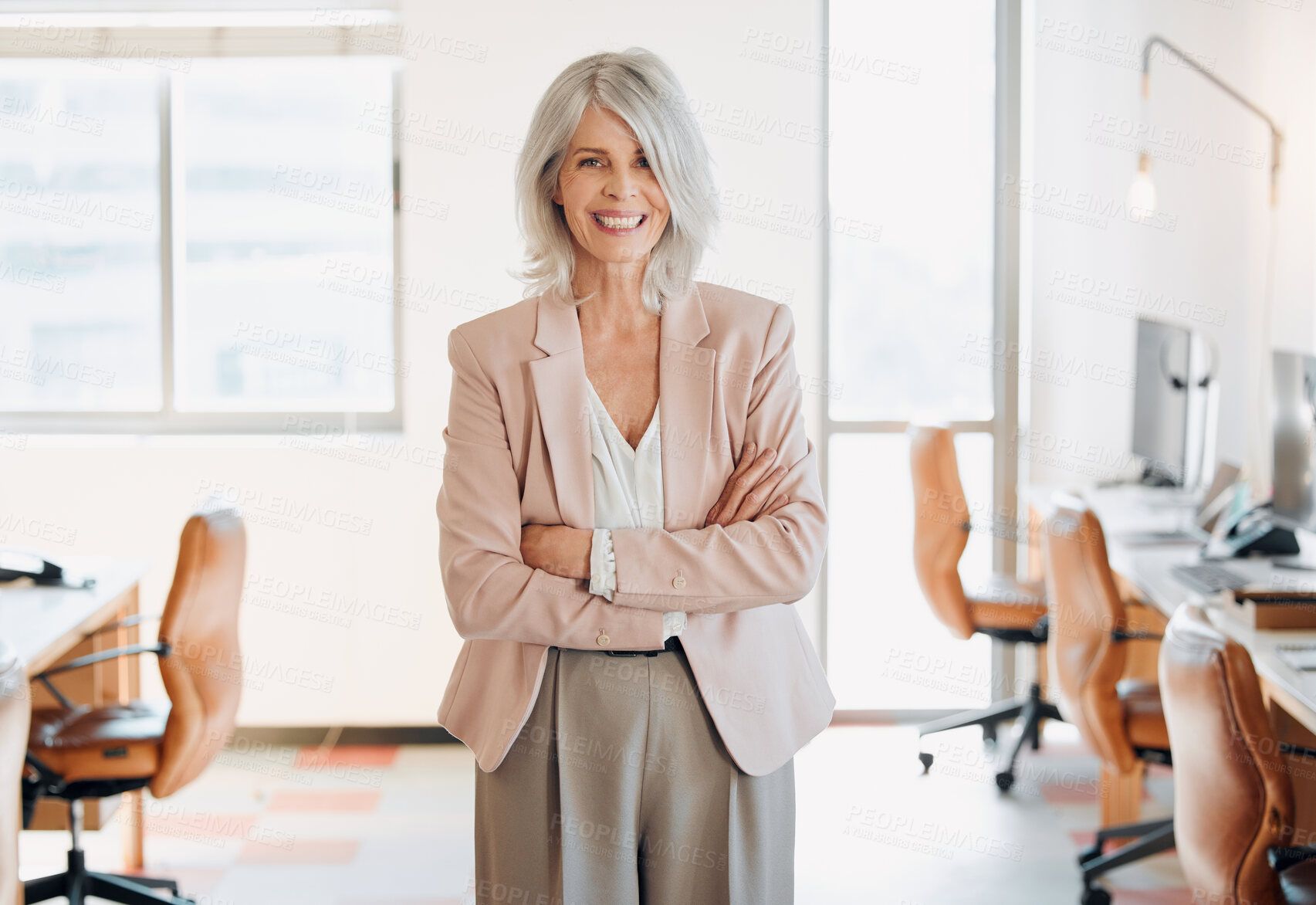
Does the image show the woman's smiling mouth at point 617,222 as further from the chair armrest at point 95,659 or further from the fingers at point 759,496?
the chair armrest at point 95,659

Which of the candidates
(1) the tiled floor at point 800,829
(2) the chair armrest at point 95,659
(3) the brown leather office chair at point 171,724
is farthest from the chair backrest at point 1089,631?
(2) the chair armrest at point 95,659

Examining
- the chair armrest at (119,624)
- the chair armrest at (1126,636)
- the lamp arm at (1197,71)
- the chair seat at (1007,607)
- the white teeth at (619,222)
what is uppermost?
the lamp arm at (1197,71)

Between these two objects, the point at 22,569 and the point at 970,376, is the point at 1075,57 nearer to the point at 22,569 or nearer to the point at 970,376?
the point at 970,376

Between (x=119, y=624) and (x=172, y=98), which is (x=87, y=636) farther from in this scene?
(x=172, y=98)

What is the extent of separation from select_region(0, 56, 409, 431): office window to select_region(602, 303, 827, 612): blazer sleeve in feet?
8.81

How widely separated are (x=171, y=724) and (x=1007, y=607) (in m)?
2.53

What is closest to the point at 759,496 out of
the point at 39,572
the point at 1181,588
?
the point at 1181,588

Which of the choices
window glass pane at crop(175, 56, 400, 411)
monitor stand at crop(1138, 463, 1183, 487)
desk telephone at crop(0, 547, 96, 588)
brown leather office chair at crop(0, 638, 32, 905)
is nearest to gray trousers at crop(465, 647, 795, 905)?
brown leather office chair at crop(0, 638, 32, 905)

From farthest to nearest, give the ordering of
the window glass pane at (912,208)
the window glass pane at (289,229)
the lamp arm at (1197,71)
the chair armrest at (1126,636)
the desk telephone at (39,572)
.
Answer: the window glass pane at (912,208) → the window glass pane at (289,229) → the lamp arm at (1197,71) → the desk telephone at (39,572) → the chair armrest at (1126,636)

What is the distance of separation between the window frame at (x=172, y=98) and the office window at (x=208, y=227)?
15mm

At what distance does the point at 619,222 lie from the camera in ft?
5.24

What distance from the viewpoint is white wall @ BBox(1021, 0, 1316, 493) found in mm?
3984

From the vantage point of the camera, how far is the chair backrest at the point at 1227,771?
179 cm

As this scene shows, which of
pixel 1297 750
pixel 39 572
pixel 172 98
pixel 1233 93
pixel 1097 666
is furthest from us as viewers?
pixel 172 98
